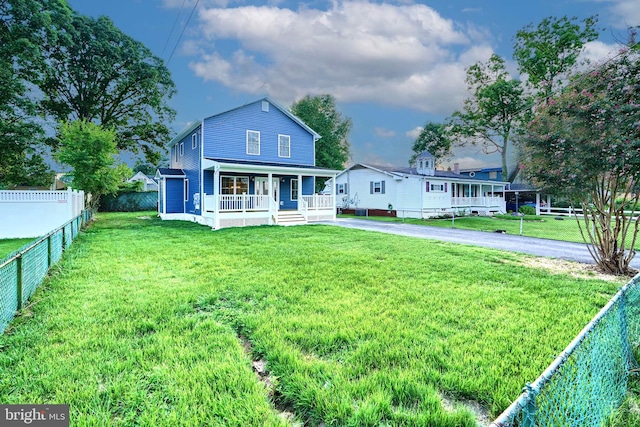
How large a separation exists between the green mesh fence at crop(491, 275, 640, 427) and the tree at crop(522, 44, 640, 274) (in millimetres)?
4120

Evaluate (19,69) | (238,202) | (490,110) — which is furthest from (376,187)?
(19,69)

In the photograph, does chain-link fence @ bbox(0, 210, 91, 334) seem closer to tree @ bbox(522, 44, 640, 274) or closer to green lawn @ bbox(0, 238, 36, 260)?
green lawn @ bbox(0, 238, 36, 260)

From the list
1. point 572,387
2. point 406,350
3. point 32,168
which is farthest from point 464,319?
point 32,168

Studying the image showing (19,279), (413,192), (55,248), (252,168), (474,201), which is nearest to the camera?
(19,279)

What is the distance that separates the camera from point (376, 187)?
26.2 m

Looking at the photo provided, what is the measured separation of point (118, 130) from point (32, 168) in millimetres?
6790

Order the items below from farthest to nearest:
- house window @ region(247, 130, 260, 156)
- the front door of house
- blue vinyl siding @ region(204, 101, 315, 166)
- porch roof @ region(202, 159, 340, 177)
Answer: the front door of house, house window @ region(247, 130, 260, 156), blue vinyl siding @ region(204, 101, 315, 166), porch roof @ region(202, 159, 340, 177)

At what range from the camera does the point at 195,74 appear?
958 inches

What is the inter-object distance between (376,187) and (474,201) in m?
9.64

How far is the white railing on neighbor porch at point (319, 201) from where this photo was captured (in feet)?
57.9

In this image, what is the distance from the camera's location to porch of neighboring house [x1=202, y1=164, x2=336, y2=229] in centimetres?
1481

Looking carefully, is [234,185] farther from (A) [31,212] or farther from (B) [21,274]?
(B) [21,274]

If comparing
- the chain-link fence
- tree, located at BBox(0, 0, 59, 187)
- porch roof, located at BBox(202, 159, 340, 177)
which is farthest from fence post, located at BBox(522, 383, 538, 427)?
tree, located at BBox(0, 0, 59, 187)

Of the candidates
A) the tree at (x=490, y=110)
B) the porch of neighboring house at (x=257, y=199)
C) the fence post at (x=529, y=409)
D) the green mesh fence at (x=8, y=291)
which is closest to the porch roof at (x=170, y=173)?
the porch of neighboring house at (x=257, y=199)
